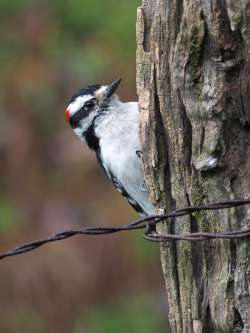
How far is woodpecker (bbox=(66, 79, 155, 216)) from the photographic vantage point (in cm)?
785

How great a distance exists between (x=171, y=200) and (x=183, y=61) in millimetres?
654

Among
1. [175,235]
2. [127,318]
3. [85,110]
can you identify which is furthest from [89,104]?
[127,318]

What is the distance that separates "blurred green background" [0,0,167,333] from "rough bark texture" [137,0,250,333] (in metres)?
5.20

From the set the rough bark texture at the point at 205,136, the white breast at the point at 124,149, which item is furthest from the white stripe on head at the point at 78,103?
the rough bark texture at the point at 205,136

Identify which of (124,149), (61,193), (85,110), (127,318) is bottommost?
(127,318)

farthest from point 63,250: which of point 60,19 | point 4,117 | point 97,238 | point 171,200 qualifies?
point 171,200

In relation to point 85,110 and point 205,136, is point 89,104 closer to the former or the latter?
point 85,110

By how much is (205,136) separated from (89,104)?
3.16m

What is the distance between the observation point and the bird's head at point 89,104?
27.2ft

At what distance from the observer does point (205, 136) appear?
5238mm

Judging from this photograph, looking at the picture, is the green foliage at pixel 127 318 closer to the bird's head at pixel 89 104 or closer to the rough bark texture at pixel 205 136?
→ the bird's head at pixel 89 104

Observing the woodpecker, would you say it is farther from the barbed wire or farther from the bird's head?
the barbed wire

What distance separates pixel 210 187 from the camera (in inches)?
207

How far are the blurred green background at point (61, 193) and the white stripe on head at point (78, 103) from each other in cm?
236
